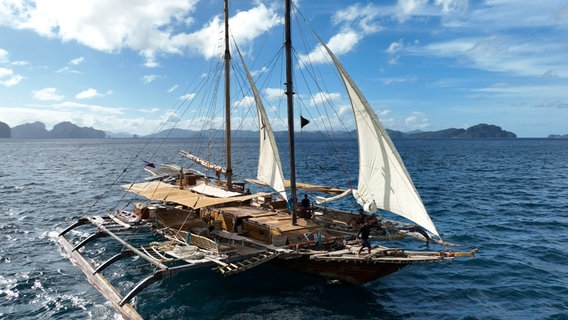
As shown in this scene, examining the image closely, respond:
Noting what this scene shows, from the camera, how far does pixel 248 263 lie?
18.6m

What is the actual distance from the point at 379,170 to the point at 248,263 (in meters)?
7.88

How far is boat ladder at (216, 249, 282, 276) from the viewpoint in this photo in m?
18.0

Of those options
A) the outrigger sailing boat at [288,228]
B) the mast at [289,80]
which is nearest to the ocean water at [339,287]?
the outrigger sailing boat at [288,228]

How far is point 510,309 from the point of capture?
19.0 m

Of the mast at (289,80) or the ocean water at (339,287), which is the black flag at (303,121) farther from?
the ocean water at (339,287)

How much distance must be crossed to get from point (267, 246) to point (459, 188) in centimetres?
4269

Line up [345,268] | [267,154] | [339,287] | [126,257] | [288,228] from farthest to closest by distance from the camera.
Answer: [267,154]
[288,228]
[126,257]
[339,287]
[345,268]

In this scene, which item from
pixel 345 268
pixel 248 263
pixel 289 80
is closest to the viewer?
pixel 248 263

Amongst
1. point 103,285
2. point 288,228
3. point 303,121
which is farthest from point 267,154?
point 103,285

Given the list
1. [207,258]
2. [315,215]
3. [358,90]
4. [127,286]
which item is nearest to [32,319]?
[127,286]

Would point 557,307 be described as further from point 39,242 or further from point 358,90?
point 39,242

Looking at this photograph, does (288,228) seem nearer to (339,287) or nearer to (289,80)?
(339,287)

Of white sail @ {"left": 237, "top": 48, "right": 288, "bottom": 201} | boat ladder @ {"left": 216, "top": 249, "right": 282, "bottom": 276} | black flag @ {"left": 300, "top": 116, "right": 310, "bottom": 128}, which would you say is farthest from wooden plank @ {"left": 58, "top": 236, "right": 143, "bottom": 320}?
black flag @ {"left": 300, "top": 116, "right": 310, "bottom": 128}

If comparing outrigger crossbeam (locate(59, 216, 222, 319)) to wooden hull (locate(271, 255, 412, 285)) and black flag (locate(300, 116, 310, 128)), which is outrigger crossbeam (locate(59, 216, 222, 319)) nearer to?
wooden hull (locate(271, 255, 412, 285))
